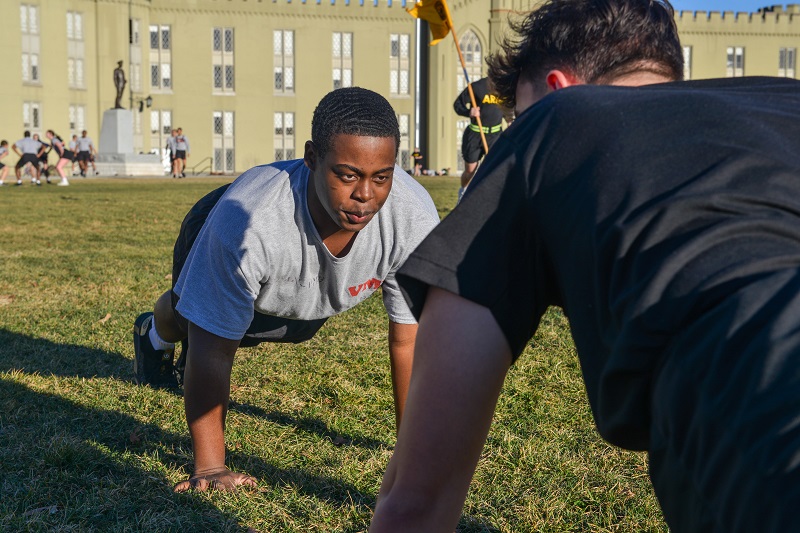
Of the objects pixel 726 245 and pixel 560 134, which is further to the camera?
pixel 560 134

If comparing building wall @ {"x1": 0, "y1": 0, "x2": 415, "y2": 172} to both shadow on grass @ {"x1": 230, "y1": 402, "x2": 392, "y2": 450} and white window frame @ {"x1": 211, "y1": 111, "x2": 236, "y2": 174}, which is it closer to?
white window frame @ {"x1": 211, "y1": 111, "x2": 236, "y2": 174}

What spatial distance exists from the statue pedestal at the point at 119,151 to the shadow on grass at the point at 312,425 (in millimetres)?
35190

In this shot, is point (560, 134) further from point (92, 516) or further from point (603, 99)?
point (92, 516)

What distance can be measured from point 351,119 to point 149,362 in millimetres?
2028

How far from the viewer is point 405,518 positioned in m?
1.34

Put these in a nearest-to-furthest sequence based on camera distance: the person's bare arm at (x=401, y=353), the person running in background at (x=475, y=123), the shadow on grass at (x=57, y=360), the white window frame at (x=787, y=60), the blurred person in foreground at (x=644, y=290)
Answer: the blurred person in foreground at (x=644, y=290), the person's bare arm at (x=401, y=353), the shadow on grass at (x=57, y=360), the person running in background at (x=475, y=123), the white window frame at (x=787, y=60)

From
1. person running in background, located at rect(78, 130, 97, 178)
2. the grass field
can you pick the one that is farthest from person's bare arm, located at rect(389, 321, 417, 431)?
person running in background, located at rect(78, 130, 97, 178)

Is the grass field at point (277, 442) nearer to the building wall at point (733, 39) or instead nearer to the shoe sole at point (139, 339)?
the shoe sole at point (139, 339)

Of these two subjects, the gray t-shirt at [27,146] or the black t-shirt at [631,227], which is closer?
the black t-shirt at [631,227]

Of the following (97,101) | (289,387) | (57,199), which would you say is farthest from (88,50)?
(289,387)

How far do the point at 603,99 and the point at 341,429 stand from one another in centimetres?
263

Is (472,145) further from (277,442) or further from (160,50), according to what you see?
(160,50)

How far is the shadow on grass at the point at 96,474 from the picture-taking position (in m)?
2.75

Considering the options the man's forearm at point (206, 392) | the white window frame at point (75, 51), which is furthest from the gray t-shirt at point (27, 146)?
the man's forearm at point (206, 392)
